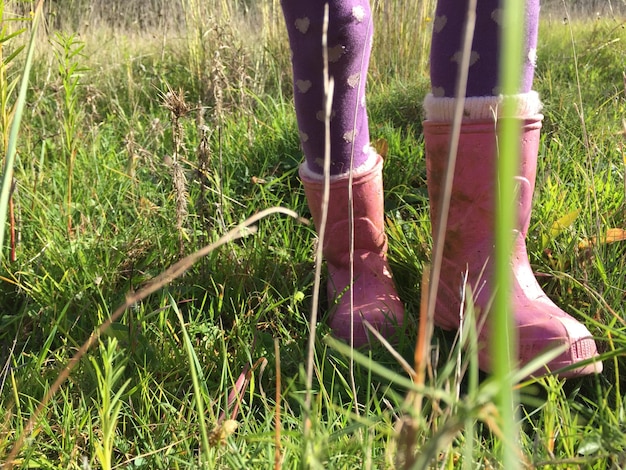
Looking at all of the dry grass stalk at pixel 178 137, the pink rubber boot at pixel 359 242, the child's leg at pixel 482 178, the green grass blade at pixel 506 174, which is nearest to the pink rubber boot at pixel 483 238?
the child's leg at pixel 482 178

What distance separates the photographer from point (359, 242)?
3.67 ft

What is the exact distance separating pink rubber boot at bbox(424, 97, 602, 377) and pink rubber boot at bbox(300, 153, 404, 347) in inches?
5.2

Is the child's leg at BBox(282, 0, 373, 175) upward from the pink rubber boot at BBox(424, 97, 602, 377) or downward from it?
upward

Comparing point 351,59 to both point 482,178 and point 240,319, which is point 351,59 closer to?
point 482,178

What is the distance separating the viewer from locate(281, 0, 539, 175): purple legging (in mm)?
855

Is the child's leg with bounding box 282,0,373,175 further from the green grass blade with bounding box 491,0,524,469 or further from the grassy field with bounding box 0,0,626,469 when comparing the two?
the green grass blade with bounding box 491,0,524,469

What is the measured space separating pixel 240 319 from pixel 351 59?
0.52 metres

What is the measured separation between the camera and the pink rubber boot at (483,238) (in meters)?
0.84

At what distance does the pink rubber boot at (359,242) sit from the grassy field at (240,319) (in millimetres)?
62

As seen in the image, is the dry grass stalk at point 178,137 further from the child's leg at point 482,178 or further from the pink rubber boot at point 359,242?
the child's leg at point 482,178

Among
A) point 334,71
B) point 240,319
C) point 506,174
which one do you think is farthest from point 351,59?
point 506,174

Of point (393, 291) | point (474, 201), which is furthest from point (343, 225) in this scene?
point (474, 201)

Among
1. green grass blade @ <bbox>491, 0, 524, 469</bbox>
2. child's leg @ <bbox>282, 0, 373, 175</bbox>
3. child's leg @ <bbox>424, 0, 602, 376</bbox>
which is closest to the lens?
green grass blade @ <bbox>491, 0, 524, 469</bbox>

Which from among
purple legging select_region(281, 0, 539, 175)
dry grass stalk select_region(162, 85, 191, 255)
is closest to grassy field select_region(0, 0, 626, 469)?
dry grass stalk select_region(162, 85, 191, 255)
